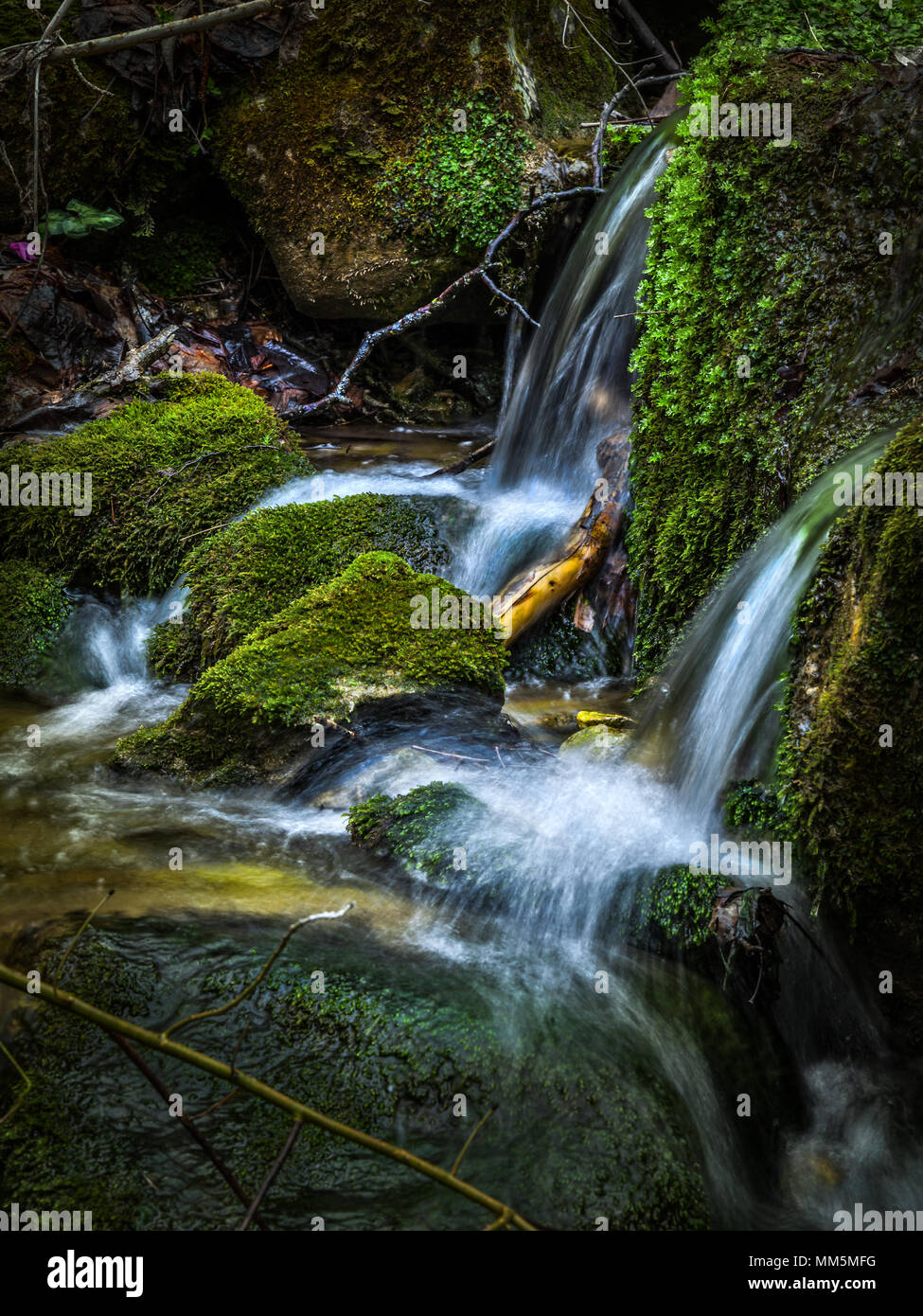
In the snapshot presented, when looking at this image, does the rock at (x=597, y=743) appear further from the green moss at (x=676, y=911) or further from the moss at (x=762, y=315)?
the green moss at (x=676, y=911)

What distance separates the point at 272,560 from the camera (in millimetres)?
5953

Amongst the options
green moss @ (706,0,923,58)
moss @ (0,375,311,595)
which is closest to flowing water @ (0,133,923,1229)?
moss @ (0,375,311,595)

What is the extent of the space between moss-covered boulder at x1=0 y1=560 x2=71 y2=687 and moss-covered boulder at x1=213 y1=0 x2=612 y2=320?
3.96 meters

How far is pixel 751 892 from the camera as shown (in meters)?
3.27

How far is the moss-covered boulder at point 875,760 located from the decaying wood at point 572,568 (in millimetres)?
2396

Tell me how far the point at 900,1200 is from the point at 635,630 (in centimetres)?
314

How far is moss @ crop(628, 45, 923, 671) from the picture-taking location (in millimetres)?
4453

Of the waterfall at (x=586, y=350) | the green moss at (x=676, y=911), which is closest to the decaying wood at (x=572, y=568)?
the waterfall at (x=586, y=350)

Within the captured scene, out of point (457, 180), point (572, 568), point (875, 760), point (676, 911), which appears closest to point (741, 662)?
point (875, 760)

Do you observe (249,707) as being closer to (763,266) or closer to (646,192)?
(763,266)

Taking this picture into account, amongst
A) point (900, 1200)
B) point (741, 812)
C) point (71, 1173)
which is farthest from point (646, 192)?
point (71, 1173)

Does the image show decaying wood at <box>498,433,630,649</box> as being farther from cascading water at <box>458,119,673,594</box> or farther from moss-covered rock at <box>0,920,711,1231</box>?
moss-covered rock at <box>0,920,711,1231</box>

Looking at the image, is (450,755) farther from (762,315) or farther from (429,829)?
(762,315)

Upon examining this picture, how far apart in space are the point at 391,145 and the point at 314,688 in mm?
6070
